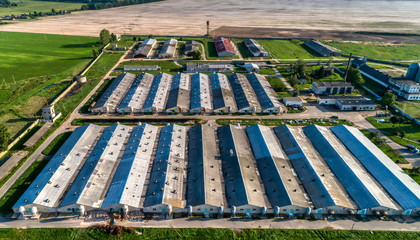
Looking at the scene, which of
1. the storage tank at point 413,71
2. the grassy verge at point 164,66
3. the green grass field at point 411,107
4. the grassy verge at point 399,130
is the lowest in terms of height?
the grassy verge at point 399,130

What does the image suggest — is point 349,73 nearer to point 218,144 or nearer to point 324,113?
point 324,113

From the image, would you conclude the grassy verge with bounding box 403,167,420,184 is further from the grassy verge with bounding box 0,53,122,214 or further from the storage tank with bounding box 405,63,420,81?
the grassy verge with bounding box 0,53,122,214

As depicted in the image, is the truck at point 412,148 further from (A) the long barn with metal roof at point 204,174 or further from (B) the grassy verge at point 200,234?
(A) the long barn with metal roof at point 204,174

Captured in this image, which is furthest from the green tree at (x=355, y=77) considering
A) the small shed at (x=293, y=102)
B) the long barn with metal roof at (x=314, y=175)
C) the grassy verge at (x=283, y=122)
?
the long barn with metal roof at (x=314, y=175)

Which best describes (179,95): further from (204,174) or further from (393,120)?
(393,120)

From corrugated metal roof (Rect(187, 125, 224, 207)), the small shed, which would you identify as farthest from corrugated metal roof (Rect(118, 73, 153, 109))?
the small shed

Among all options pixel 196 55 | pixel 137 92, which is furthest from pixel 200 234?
pixel 196 55
